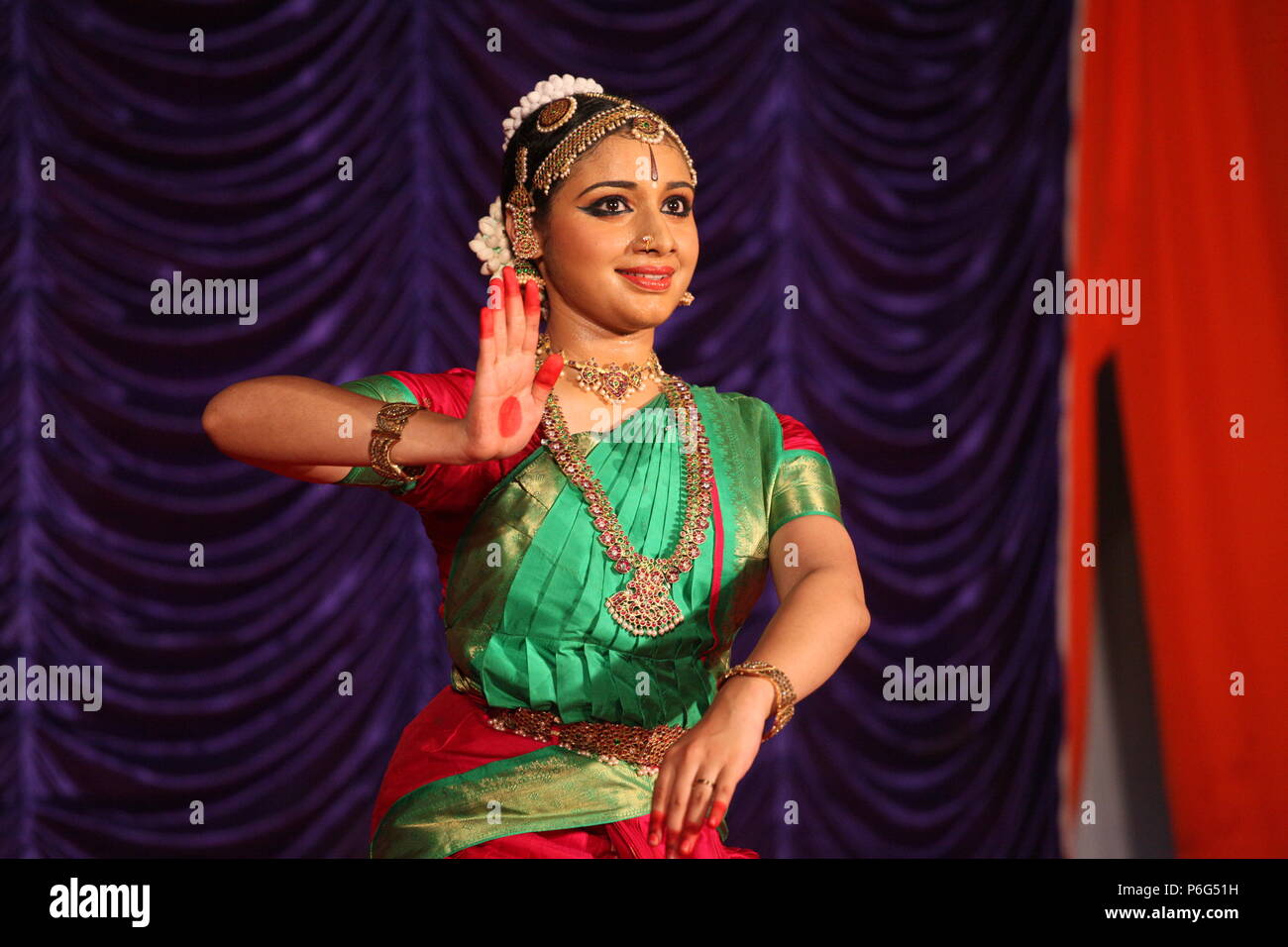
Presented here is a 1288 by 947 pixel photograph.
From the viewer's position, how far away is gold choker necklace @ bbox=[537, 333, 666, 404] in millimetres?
2312

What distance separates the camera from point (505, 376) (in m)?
1.83

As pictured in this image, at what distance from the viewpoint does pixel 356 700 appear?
4.27 m

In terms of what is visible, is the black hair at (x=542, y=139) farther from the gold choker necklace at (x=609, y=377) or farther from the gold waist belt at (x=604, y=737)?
the gold waist belt at (x=604, y=737)

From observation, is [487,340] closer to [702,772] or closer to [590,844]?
[702,772]

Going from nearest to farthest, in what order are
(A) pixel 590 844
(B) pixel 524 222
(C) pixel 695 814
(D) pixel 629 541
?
(C) pixel 695 814 < (A) pixel 590 844 < (D) pixel 629 541 < (B) pixel 524 222

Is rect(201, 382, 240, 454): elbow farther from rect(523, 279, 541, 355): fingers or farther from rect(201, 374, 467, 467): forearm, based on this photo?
rect(523, 279, 541, 355): fingers

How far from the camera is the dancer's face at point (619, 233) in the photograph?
2273 millimetres

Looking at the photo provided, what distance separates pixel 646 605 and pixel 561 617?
13 cm

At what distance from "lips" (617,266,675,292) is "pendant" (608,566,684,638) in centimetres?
46

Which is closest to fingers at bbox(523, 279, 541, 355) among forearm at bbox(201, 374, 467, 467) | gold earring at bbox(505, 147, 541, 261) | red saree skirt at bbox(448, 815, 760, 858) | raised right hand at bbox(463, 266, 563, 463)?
raised right hand at bbox(463, 266, 563, 463)

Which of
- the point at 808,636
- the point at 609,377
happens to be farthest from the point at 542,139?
the point at 808,636

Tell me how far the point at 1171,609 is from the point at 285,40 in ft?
10.3
